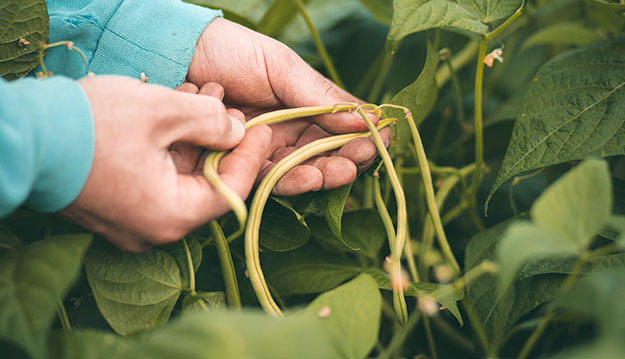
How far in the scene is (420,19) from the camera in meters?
0.62

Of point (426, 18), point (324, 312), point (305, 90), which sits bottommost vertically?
point (324, 312)

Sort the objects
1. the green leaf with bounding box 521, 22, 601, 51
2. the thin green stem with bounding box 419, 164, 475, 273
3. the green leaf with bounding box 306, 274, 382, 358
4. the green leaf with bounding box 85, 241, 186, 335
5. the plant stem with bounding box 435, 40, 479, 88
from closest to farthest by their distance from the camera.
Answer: the green leaf with bounding box 306, 274, 382, 358, the green leaf with bounding box 85, 241, 186, 335, the thin green stem with bounding box 419, 164, 475, 273, the green leaf with bounding box 521, 22, 601, 51, the plant stem with bounding box 435, 40, 479, 88

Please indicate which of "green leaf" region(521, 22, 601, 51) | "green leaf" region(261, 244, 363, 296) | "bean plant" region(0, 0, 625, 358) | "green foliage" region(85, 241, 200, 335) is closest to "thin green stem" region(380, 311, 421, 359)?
"bean plant" region(0, 0, 625, 358)

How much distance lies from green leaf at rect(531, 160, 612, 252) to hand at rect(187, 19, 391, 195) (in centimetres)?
29

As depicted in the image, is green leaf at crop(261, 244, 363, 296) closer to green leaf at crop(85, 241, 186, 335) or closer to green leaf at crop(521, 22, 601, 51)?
green leaf at crop(85, 241, 186, 335)

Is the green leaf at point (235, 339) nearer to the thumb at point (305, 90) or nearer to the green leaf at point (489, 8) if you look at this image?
the thumb at point (305, 90)

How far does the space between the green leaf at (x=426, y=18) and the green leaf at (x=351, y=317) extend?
0.32m

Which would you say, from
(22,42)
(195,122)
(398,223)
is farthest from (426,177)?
(22,42)

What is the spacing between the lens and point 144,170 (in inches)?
20.3

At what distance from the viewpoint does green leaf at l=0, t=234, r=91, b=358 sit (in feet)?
1.34

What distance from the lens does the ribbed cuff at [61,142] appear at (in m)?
0.49

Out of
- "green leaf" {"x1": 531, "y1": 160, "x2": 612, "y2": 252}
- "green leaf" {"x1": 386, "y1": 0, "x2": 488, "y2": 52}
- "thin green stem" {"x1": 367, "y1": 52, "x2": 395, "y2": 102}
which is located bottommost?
"thin green stem" {"x1": 367, "y1": 52, "x2": 395, "y2": 102}

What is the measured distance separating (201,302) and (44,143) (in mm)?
254

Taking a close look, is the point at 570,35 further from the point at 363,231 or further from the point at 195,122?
the point at 195,122
